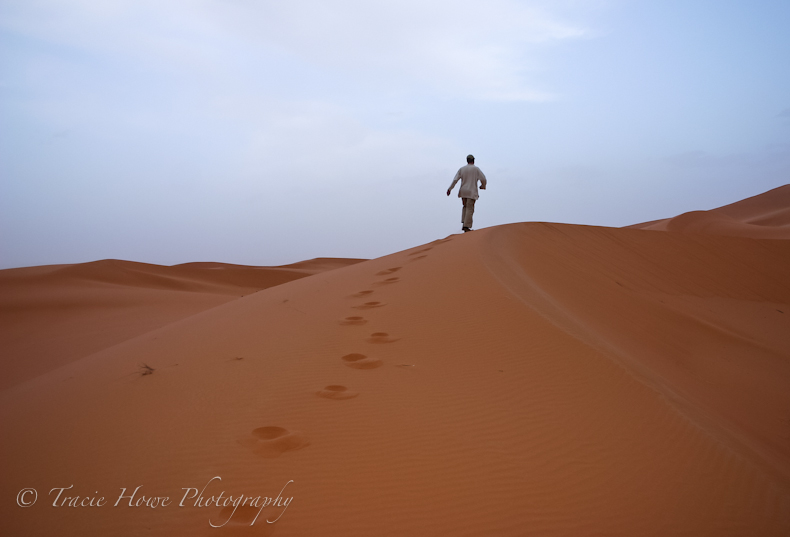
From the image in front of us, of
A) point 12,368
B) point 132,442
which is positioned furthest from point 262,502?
point 12,368

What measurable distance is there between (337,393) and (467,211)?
8.22m

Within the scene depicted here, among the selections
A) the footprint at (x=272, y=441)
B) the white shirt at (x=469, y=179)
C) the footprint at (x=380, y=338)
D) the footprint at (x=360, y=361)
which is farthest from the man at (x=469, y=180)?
the footprint at (x=272, y=441)

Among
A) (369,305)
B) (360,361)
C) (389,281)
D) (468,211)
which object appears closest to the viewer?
(360,361)

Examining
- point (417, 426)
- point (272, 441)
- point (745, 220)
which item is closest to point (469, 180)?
Result: point (417, 426)

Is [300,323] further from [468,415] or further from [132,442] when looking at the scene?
[468,415]

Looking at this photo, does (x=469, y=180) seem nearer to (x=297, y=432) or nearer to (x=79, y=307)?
(x=297, y=432)

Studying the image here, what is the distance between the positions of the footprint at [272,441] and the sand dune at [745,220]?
1153 centimetres

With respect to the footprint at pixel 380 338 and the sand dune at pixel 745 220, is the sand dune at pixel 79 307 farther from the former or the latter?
the sand dune at pixel 745 220

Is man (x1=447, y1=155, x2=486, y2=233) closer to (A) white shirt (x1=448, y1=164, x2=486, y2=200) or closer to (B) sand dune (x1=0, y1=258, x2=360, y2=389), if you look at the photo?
(A) white shirt (x1=448, y1=164, x2=486, y2=200)

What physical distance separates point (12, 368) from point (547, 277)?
729cm

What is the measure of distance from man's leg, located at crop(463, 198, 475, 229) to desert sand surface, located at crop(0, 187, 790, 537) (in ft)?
18.2

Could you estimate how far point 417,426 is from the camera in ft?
7.32

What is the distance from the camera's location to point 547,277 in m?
5.83

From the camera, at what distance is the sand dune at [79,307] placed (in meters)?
6.89
